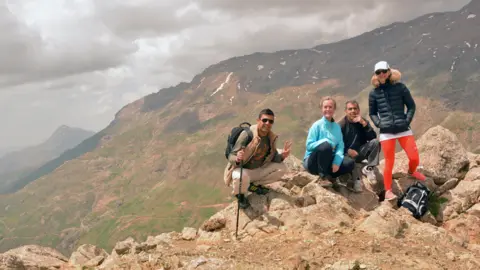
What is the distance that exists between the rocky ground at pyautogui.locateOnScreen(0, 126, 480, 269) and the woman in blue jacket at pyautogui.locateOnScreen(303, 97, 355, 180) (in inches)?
52.9

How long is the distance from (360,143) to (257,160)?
5275 mm

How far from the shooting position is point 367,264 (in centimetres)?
900

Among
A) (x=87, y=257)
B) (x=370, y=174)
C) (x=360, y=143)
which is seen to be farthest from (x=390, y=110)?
(x=87, y=257)

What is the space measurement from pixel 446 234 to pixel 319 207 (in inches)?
182

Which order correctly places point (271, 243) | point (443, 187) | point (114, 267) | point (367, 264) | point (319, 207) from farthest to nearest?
point (443, 187), point (319, 207), point (271, 243), point (114, 267), point (367, 264)

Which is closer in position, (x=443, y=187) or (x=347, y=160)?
(x=347, y=160)

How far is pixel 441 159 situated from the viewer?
703 inches

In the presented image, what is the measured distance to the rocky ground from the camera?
10.2 m

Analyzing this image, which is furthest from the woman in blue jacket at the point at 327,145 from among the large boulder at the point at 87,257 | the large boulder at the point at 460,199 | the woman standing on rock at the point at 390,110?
the large boulder at the point at 87,257

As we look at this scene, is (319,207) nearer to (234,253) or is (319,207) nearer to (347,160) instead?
(347,160)

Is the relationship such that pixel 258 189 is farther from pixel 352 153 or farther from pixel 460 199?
pixel 460 199

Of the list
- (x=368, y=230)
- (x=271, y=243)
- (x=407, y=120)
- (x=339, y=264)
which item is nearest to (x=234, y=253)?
(x=271, y=243)

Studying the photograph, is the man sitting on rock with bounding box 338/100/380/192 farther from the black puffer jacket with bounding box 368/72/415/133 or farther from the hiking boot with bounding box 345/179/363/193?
the black puffer jacket with bounding box 368/72/415/133

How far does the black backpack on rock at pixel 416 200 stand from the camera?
47.1 ft
